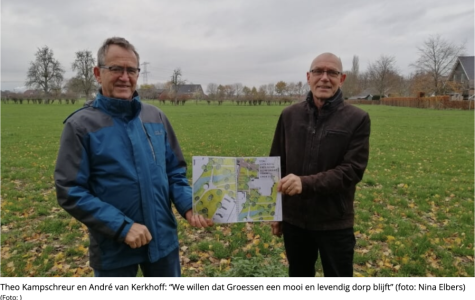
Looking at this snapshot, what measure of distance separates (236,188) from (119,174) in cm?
91

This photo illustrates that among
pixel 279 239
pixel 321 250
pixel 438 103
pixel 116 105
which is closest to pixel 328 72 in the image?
pixel 321 250

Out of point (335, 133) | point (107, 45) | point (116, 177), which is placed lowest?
point (116, 177)

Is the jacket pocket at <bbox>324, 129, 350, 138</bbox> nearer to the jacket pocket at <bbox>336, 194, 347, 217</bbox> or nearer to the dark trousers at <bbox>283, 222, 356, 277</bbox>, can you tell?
the jacket pocket at <bbox>336, 194, 347, 217</bbox>

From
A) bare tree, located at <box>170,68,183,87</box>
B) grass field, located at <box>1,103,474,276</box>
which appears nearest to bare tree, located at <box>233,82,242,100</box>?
bare tree, located at <box>170,68,183,87</box>

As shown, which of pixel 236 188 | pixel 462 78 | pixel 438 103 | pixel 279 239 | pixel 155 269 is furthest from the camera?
pixel 462 78

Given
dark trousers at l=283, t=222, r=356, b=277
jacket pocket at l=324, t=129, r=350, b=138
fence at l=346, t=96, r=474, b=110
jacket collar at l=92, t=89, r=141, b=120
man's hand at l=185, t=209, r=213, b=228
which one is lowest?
dark trousers at l=283, t=222, r=356, b=277

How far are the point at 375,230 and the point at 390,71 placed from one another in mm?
97441

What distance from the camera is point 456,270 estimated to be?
4.56 m

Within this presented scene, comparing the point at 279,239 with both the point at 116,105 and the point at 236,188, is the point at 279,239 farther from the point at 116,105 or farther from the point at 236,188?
the point at 116,105

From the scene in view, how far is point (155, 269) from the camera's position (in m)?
2.55

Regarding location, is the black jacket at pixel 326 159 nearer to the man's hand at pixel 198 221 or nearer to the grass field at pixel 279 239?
the man's hand at pixel 198 221

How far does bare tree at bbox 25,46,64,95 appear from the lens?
237 feet

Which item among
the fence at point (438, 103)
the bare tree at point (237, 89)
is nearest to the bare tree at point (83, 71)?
the bare tree at point (237, 89)

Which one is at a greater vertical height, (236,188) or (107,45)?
(107,45)
